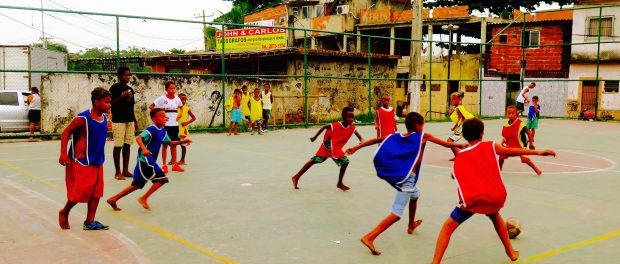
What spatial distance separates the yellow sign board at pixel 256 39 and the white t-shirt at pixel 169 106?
69.8ft

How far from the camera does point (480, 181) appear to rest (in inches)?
193

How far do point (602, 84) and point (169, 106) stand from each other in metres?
29.6

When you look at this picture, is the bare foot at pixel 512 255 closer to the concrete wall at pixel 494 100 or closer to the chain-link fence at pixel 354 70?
the chain-link fence at pixel 354 70

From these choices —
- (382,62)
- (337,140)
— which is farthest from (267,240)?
(382,62)

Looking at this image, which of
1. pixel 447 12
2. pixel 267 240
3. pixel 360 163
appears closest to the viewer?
pixel 267 240

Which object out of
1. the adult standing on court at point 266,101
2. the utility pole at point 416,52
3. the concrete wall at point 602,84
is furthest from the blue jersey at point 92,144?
the concrete wall at point 602,84

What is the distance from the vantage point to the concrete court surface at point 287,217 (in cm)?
550

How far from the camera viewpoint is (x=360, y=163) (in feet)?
38.9

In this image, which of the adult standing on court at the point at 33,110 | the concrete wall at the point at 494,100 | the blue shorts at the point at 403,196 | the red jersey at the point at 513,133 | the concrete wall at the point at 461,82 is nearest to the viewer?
the blue shorts at the point at 403,196

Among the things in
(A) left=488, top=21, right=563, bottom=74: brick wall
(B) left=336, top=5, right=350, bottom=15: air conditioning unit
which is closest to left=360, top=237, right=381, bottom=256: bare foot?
(A) left=488, top=21, right=563, bottom=74: brick wall

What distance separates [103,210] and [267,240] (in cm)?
251

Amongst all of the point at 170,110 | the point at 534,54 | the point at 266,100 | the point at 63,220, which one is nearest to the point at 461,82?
the point at 534,54

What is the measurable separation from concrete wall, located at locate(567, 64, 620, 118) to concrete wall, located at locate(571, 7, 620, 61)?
1.71 feet

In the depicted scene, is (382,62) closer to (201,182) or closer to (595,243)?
(201,182)
